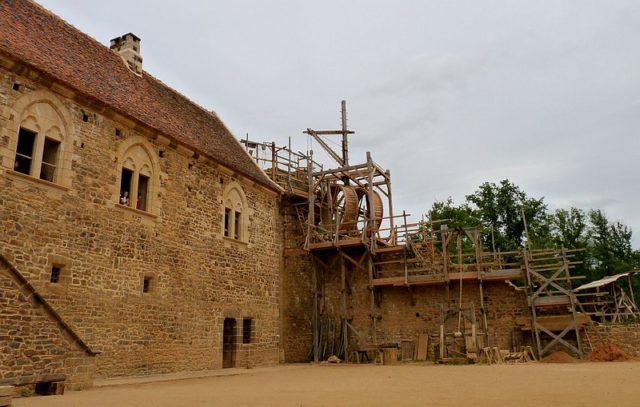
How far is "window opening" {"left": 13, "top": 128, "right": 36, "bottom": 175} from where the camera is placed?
36.3 ft

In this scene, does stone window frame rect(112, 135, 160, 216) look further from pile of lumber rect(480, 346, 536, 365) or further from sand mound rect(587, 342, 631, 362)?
sand mound rect(587, 342, 631, 362)

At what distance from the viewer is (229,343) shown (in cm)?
1673

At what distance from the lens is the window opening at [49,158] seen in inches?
451

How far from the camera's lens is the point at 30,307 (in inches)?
333

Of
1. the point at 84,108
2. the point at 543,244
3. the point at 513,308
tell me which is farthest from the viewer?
the point at 543,244

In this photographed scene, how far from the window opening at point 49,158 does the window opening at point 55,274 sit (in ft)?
6.66

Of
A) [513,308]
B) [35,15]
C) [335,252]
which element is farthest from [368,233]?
[35,15]

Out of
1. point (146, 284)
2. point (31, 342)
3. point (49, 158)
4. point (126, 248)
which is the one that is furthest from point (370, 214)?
point (31, 342)

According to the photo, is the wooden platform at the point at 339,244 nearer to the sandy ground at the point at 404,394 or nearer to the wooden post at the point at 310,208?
the wooden post at the point at 310,208

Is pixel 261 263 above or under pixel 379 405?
above

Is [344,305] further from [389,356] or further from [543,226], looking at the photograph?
[543,226]

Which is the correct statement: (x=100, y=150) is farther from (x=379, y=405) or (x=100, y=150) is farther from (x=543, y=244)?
(x=543, y=244)

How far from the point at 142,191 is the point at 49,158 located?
2.89 metres

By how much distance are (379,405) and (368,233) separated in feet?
44.1
